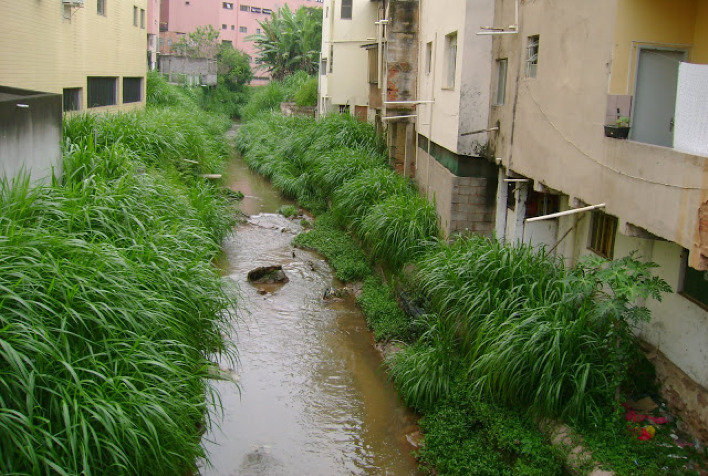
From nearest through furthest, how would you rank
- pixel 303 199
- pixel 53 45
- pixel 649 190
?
pixel 649 190 → pixel 53 45 → pixel 303 199

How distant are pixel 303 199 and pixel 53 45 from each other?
7990 mm

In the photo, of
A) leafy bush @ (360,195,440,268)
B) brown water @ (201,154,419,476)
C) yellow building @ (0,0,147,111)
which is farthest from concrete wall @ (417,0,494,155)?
yellow building @ (0,0,147,111)

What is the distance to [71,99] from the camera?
17469 millimetres

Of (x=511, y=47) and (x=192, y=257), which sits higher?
(x=511, y=47)

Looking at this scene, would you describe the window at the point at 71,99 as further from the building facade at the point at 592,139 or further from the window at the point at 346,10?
the window at the point at 346,10

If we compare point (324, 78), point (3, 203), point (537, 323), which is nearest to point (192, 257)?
point (3, 203)

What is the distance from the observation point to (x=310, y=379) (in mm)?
9562

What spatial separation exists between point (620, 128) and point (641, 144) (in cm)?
42

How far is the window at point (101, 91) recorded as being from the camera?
1904 cm

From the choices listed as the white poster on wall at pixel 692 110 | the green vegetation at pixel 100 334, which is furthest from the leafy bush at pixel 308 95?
the white poster on wall at pixel 692 110

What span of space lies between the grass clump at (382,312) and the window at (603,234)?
313 cm

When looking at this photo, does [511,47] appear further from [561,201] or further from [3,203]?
[3,203]

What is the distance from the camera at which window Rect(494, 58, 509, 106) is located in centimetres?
1073

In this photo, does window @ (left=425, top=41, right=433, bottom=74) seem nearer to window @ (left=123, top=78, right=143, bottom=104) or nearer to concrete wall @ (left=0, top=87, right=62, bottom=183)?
concrete wall @ (left=0, top=87, right=62, bottom=183)
